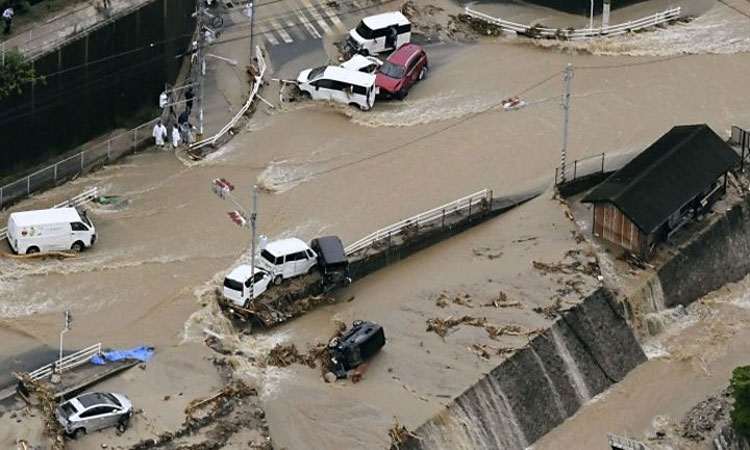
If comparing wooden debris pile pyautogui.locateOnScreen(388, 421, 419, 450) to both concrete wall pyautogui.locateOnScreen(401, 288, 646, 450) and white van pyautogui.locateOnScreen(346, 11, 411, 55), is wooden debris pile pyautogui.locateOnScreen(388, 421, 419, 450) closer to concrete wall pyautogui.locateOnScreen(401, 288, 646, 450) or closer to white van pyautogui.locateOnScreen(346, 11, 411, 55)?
concrete wall pyautogui.locateOnScreen(401, 288, 646, 450)

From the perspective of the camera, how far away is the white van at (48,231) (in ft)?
226

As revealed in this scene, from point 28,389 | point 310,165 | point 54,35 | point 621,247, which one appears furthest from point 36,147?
point 621,247

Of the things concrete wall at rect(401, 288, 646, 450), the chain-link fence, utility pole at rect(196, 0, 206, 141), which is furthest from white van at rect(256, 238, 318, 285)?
utility pole at rect(196, 0, 206, 141)

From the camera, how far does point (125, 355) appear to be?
6369 cm

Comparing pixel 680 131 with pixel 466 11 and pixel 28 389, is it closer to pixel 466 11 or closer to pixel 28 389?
pixel 466 11

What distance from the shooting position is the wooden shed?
72312 mm

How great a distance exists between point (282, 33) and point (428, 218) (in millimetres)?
16988

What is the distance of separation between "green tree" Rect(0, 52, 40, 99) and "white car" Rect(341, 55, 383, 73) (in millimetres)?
14769

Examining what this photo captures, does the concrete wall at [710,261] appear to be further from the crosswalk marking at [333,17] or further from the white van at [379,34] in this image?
the crosswalk marking at [333,17]

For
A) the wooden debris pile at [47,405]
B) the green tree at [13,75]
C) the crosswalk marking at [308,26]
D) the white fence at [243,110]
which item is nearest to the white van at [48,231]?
the green tree at [13,75]

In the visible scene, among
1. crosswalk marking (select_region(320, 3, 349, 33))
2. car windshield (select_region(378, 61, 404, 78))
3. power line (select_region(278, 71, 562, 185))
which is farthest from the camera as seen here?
crosswalk marking (select_region(320, 3, 349, 33))

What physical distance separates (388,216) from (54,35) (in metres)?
15.1

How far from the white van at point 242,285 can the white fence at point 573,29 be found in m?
24.9

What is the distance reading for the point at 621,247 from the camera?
73.2 metres
